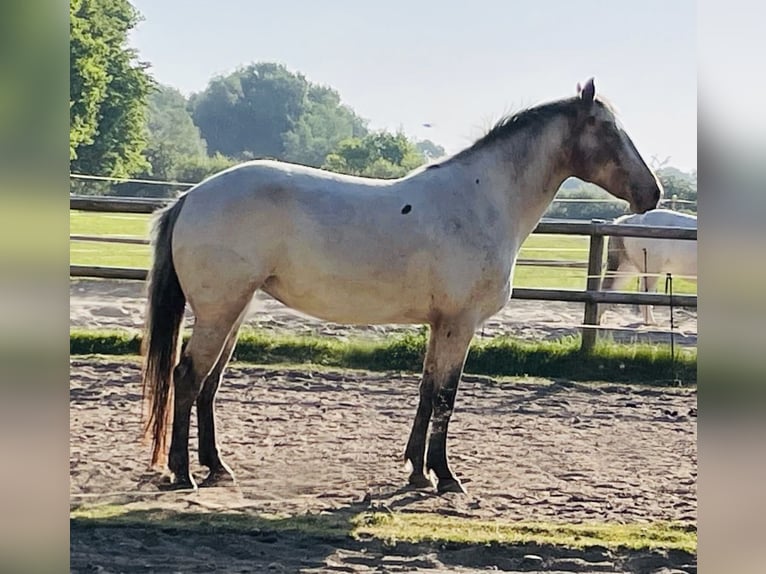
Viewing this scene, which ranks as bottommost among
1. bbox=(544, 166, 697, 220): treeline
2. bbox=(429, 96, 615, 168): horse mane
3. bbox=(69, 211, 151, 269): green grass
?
bbox=(69, 211, 151, 269): green grass

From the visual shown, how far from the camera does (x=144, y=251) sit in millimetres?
4953

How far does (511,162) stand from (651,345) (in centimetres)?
180

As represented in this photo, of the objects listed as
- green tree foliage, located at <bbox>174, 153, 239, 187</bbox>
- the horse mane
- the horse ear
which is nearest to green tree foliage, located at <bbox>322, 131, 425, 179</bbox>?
the horse mane

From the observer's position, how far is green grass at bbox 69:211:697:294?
467 centimetres

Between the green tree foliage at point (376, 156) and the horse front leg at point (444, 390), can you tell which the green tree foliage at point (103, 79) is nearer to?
the green tree foliage at point (376, 156)

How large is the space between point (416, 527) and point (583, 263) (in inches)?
96.6

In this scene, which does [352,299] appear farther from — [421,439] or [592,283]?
[592,283]

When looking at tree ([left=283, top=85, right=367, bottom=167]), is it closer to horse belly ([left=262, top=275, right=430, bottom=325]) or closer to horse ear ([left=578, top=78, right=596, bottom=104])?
horse belly ([left=262, top=275, right=430, bottom=325])

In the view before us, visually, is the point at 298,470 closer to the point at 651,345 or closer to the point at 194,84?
Result: the point at 194,84

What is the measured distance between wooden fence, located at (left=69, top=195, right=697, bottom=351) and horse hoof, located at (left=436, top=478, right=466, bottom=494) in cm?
166

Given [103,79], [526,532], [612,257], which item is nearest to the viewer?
[526,532]

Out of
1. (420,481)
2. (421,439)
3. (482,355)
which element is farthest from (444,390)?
(482,355)
